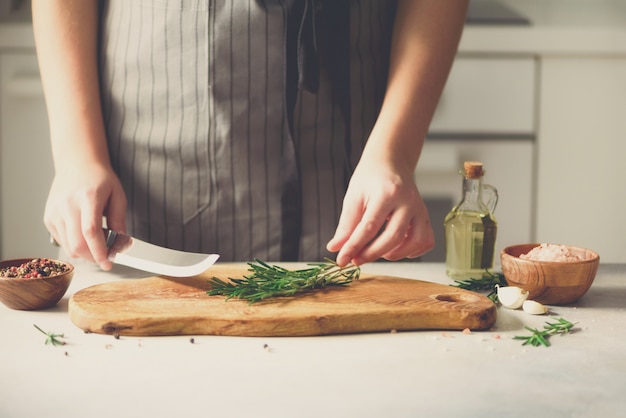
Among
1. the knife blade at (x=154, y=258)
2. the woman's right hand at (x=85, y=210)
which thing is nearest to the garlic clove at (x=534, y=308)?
the knife blade at (x=154, y=258)

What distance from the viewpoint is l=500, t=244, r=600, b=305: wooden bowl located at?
0.98 metres

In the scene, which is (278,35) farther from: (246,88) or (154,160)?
(154,160)

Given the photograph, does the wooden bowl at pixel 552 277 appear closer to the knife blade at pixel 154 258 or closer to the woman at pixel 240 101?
the woman at pixel 240 101

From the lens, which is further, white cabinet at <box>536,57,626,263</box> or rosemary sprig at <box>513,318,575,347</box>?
white cabinet at <box>536,57,626,263</box>

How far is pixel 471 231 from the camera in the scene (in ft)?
3.61

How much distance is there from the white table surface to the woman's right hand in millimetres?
105

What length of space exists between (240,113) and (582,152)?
3.62ft

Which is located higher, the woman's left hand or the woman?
the woman

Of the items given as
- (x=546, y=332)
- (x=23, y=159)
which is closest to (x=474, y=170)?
(x=546, y=332)

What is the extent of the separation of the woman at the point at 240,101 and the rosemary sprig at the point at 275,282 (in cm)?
15

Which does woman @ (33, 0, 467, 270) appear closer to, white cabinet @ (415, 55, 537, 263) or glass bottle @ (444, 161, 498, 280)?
glass bottle @ (444, 161, 498, 280)

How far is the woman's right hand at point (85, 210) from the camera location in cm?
102

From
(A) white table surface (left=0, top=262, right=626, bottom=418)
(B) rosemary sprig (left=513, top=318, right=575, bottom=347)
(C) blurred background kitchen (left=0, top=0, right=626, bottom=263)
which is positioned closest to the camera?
(A) white table surface (left=0, top=262, right=626, bottom=418)

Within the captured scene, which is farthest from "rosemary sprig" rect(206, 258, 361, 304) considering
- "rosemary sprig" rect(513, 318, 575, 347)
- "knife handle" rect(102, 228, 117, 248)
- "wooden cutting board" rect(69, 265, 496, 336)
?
"rosemary sprig" rect(513, 318, 575, 347)
